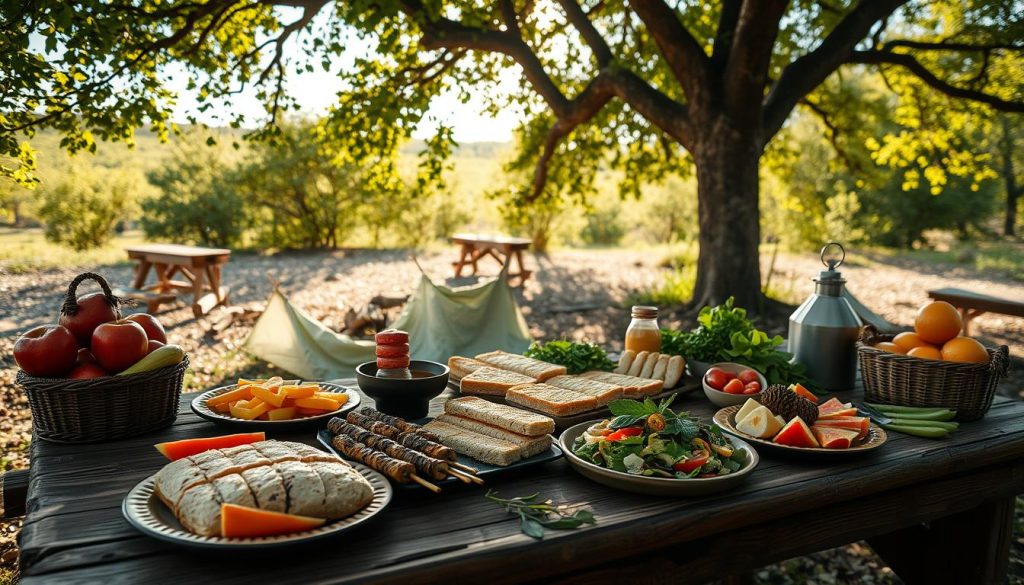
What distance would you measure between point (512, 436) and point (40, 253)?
54.5 ft

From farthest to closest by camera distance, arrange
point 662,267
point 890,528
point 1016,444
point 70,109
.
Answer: point 662,267 → point 70,109 → point 1016,444 → point 890,528

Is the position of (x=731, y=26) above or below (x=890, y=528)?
above

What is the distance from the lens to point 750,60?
596cm

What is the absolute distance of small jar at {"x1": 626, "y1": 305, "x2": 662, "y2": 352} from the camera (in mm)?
2799

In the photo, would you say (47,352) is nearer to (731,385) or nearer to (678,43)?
(731,385)

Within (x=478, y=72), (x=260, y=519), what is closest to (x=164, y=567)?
(x=260, y=519)

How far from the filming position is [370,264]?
14656 millimetres

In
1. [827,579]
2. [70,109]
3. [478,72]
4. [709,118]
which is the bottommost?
[827,579]

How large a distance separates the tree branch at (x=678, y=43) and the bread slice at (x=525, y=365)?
483 centimetres

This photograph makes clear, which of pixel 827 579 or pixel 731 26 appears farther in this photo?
pixel 731 26

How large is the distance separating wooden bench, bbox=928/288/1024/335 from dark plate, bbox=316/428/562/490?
22.5 feet

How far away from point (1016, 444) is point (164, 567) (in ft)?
8.36

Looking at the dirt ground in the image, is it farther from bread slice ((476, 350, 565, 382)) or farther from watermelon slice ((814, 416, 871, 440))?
bread slice ((476, 350, 565, 382))

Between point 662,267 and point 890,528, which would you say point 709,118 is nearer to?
point 890,528
